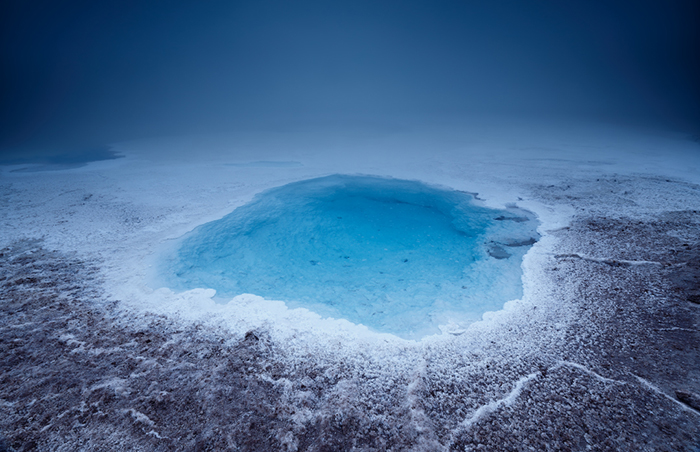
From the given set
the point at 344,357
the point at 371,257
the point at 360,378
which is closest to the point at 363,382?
the point at 360,378

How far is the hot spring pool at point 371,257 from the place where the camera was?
3.06 metres

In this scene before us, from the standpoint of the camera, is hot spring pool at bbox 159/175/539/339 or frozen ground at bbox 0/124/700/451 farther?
hot spring pool at bbox 159/175/539/339

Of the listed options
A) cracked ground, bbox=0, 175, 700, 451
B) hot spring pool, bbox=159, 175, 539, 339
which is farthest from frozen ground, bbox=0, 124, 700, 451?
hot spring pool, bbox=159, 175, 539, 339

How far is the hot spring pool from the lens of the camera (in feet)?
10.0

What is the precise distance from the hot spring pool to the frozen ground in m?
0.22

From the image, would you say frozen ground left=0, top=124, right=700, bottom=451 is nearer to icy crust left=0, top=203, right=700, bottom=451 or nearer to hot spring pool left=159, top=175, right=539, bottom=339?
icy crust left=0, top=203, right=700, bottom=451

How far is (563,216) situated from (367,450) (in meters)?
4.51

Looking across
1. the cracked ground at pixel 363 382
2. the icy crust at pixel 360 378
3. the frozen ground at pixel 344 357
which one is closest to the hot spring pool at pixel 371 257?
the frozen ground at pixel 344 357

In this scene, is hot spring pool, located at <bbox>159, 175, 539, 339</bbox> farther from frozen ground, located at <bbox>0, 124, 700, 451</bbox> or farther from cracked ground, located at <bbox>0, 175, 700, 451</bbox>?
cracked ground, located at <bbox>0, 175, 700, 451</bbox>

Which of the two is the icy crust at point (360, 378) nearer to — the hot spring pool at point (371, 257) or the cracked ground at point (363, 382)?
the cracked ground at point (363, 382)

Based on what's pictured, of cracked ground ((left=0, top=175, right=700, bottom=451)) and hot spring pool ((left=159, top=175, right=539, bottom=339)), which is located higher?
hot spring pool ((left=159, top=175, right=539, bottom=339))

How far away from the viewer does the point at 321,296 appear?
3238mm

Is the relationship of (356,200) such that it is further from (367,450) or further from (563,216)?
(367,450)

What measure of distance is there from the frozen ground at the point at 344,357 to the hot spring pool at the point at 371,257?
224 millimetres
